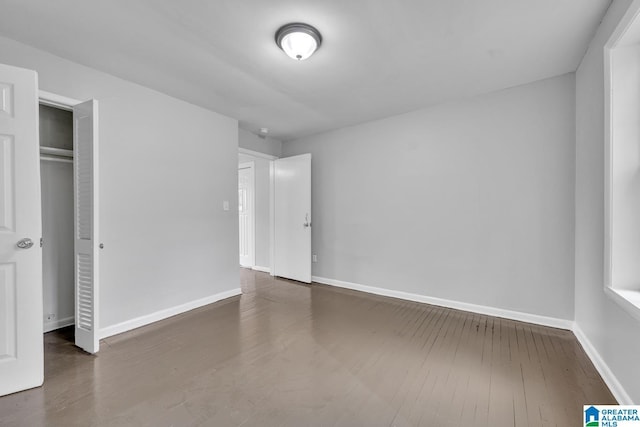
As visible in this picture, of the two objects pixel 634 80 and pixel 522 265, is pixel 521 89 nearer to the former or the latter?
pixel 634 80

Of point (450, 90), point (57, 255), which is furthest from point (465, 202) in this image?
point (57, 255)

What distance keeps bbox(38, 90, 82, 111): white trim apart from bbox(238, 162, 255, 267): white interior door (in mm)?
3407

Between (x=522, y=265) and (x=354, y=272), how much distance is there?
2129mm

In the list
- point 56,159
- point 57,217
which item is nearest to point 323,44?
point 56,159

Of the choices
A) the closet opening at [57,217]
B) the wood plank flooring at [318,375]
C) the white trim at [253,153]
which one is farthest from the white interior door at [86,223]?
the white trim at [253,153]

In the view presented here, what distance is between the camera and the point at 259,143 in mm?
4785

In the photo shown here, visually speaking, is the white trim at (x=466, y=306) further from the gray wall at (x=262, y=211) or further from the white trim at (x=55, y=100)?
the white trim at (x=55, y=100)

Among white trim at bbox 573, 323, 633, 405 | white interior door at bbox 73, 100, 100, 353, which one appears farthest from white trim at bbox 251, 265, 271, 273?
white trim at bbox 573, 323, 633, 405

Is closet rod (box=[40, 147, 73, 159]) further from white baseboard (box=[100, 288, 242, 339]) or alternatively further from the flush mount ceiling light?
the flush mount ceiling light

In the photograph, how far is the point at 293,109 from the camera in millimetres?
3623

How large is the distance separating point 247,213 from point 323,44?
437 cm

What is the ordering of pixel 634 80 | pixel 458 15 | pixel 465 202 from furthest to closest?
pixel 465 202
pixel 458 15
pixel 634 80

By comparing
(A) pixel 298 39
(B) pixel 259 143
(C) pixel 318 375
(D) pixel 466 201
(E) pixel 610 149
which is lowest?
(C) pixel 318 375
